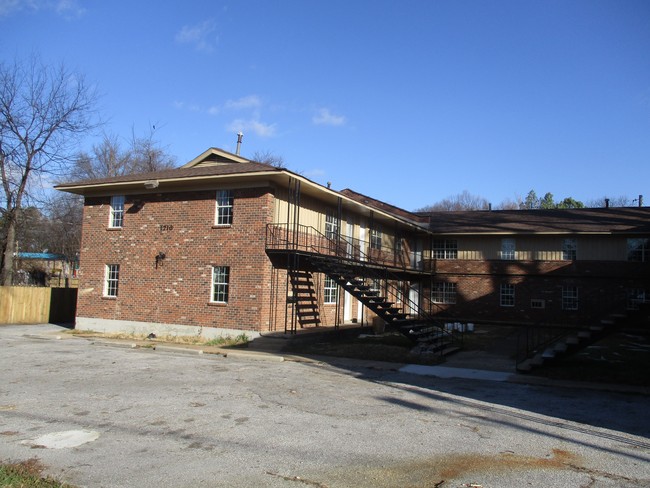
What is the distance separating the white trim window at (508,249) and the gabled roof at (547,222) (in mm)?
773

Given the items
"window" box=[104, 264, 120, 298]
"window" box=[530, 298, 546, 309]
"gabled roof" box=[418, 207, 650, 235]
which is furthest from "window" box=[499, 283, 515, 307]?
"window" box=[104, 264, 120, 298]

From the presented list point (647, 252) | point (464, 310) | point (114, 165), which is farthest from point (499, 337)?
point (114, 165)

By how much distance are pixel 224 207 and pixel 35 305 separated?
13.0 m

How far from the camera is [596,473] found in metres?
5.80

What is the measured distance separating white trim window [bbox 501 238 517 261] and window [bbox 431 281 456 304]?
3271mm

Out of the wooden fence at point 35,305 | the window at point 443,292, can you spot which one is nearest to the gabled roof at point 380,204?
the window at point 443,292

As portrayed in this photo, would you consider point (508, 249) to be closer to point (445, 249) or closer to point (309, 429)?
point (445, 249)

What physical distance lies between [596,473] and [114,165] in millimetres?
46664

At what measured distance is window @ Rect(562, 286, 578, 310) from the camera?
2786 centimetres

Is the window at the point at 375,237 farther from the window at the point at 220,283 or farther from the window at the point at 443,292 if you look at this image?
the window at the point at 220,283

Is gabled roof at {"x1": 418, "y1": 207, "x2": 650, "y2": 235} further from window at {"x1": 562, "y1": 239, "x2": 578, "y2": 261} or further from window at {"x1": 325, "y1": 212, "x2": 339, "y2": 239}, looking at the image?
window at {"x1": 325, "y1": 212, "x2": 339, "y2": 239}

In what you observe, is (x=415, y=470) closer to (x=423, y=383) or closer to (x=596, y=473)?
(x=596, y=473)

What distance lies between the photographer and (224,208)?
63.0ft

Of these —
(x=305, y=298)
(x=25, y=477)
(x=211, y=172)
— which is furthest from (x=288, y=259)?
(x=25, y=477)
